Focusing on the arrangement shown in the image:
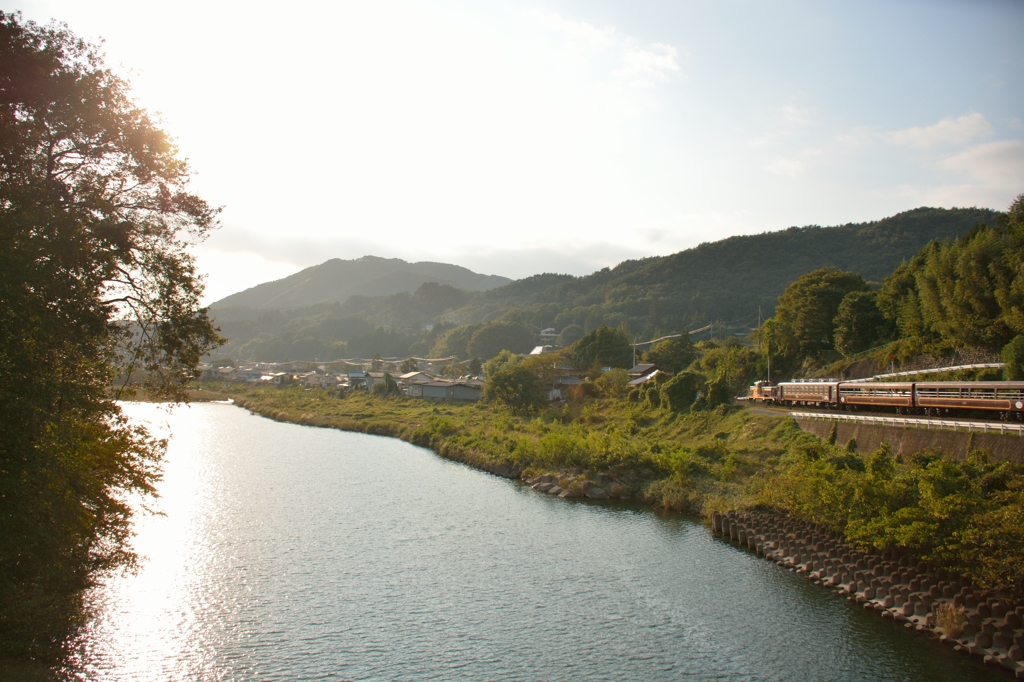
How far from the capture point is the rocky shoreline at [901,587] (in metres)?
13.1

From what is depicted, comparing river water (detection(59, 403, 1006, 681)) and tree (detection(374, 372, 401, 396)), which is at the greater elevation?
tree (detection(374, 372, 401, 396))

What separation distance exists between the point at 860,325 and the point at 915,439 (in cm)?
2002

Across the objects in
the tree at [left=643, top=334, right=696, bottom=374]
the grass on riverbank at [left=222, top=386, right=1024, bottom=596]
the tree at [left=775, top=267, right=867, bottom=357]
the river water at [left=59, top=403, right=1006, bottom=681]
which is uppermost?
the tree at [left=775, top=267, right=867, bottom=357]

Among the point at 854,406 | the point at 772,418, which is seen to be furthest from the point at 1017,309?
the point at 772,418

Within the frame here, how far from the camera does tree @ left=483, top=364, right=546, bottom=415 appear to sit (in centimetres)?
5256

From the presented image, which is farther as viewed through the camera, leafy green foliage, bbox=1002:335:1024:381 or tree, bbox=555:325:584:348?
tree, bbox=555:325:584:348

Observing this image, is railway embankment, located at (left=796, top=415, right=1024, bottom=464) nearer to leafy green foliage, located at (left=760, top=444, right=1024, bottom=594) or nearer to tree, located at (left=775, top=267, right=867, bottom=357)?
leafy green foliage, located at (left=760, top=444, right=1024, bottom=594)

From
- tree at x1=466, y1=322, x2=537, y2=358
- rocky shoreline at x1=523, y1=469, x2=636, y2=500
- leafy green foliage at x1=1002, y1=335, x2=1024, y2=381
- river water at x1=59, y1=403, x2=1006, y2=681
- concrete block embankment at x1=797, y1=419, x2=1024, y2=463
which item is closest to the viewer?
river water at x1=59, y1=403, x2=1006, y2=681

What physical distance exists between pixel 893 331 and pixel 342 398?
180ft

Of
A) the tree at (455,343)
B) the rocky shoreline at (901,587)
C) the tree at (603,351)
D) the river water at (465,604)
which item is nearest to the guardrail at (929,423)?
the rocky shoreline at (901,587)

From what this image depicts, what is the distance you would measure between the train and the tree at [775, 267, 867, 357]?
33.7 feet

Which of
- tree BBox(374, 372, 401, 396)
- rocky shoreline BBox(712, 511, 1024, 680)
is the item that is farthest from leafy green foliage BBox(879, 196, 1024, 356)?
tree BBox(374, 372, 401, 396)

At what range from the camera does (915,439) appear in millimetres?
21500

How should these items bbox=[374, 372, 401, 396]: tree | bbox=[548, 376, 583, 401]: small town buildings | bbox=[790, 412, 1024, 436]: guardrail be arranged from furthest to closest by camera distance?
1. bbox=[374, 372, 401, 396]: tree
2. bbox=[548, 376, 583, 401]: small town buildings
3. bbox=[790, 412, 1024, 436]: guardrail
